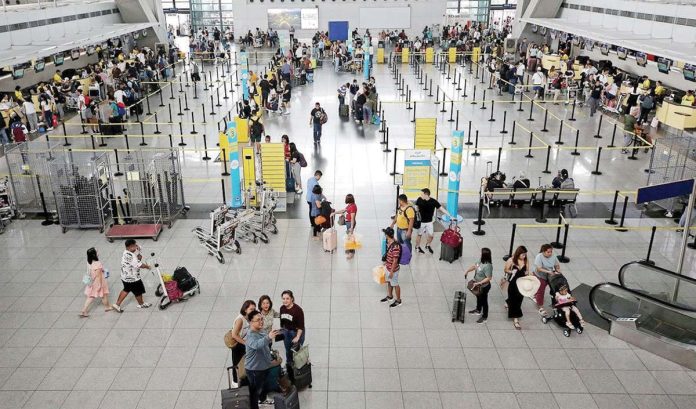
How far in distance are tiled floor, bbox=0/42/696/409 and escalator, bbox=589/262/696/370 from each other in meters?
0.21

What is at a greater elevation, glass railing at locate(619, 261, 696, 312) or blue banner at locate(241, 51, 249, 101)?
blue banner at locate(241, 51, 249, 101)

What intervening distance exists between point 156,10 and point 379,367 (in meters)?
36.8

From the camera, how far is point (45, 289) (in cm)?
1040

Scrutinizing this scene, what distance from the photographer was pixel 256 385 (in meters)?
7.18

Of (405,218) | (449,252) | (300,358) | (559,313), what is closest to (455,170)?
(449,252)

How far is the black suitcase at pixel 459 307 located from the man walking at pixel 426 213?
7.78 ft

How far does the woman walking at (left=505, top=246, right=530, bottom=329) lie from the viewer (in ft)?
29.5

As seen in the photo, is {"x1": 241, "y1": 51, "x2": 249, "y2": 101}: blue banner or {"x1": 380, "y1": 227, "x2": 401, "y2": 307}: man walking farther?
{"x1": 241, "y1": 51, "x2": 249, "y2": 101}: blue banner

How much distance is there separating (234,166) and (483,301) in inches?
267

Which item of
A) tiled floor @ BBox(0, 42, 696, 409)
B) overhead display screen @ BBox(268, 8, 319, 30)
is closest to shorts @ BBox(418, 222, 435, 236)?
tiled floor @ BBox(0, 42, 696, 409)

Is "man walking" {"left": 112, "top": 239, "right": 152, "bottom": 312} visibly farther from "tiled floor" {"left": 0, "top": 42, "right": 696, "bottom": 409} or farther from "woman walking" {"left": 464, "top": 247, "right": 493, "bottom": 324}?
"woman walking" {"left": 464, "top": 247, "right": 493, "bottom": 324}

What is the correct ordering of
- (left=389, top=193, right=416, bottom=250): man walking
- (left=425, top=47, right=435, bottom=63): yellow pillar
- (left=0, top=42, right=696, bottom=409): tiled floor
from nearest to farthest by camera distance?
(left=0, top=42, right=696, bottom=409): tiled floor < (left=389, top=193, right=416, bottom=250): man walking < (left=425, top=47, right=435, bottom=63): yellow pillar

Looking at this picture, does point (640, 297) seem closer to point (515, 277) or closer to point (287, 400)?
point (515, 277)

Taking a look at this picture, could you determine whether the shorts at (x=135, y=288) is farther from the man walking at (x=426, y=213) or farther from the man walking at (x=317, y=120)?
the man walking at (x=317, y=120)
